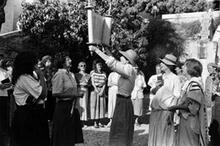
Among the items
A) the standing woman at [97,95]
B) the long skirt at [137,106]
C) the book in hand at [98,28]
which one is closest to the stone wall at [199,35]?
the long skirt at [137,106]

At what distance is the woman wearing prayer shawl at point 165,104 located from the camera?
18.3 feet

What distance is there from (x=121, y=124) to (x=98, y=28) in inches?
61.1

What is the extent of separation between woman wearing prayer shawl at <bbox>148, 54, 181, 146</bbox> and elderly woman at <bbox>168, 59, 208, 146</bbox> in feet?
1.22

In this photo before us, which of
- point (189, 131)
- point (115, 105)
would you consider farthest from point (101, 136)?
point (189, 131)

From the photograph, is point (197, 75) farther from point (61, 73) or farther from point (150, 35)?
point (150, 35)

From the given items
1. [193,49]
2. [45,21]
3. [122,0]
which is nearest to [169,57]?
[45,21]

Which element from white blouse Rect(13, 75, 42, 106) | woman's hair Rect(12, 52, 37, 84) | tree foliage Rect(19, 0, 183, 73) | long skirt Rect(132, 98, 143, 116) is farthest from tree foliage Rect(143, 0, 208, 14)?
white blouse Rect(13, 75, 42, 106)

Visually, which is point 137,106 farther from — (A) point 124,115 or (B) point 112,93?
(A) point 124,115

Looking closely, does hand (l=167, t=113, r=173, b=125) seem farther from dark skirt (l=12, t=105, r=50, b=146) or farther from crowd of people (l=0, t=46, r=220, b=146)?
dark skirt (l=12, t=105, r=50, b=146)

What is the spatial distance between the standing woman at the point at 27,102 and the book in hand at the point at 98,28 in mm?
875

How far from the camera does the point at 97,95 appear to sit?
32.6 feet

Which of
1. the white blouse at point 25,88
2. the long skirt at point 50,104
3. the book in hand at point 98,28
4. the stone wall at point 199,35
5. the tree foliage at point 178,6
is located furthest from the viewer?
the tree foliage at point 178,6

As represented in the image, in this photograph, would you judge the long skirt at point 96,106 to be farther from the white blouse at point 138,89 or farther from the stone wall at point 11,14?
the stone wall at point 11,14

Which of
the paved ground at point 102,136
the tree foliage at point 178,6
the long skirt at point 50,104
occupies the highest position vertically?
the tree foliage at point 178,6
